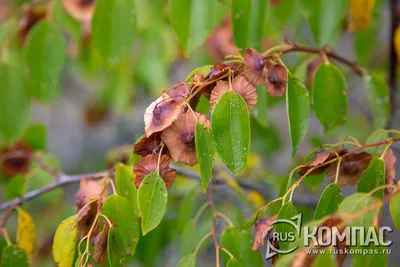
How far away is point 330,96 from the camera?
0.87 metres

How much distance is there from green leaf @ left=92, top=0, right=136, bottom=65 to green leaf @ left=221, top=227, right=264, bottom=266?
432 mm

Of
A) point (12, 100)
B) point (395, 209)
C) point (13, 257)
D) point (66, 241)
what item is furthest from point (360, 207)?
point (12, 100)

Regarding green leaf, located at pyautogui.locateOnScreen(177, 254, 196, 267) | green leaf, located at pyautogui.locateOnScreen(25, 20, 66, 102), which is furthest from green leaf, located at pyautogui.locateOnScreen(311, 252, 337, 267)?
green leaf, located at pyautogui.locateOnScreen(25, 20, 66, 102)

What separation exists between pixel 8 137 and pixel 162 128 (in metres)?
0.66

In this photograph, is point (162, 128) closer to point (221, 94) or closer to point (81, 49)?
point (221, 94)

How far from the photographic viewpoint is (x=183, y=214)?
Result: 1059 millimetres

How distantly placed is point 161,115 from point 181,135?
0.04 metres

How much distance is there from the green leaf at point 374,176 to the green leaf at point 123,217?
0.31 metres

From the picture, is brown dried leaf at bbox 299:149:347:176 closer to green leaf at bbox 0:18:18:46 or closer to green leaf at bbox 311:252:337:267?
green leaf at bbox 311:252:337:267

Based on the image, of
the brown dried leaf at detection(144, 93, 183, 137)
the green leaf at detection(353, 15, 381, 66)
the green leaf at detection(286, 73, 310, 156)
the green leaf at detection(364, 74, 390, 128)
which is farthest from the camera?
the green leaf at detection(353, 15, 381, 66)

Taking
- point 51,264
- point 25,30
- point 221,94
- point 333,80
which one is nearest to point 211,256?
point 51,264

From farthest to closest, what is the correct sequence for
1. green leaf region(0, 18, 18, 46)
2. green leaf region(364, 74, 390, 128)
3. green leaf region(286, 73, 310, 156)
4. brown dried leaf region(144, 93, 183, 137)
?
green leaf region(0, 18, 18, 46), green leaf region(364, 74, 390, 128), green leaf region(286, 73, 310, 156), brown dried leaf region(144, 93, 183, 137)

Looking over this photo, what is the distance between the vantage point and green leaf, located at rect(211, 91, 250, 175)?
67 centimetres

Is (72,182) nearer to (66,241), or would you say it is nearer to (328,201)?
(66,241)
